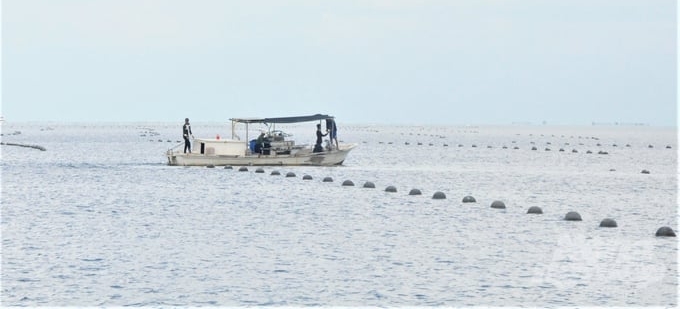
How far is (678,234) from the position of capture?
30.5 metres

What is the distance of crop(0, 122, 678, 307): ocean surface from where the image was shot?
20016 millimetres

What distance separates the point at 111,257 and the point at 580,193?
1078 inches

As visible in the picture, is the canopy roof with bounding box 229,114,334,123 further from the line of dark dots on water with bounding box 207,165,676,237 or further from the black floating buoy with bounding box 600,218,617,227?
the black floating buoy with bounding box 600,218,617,227

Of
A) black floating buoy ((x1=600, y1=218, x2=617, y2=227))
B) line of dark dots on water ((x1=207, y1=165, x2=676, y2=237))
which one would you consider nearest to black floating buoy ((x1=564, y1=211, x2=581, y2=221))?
line of dark dots on water ((x1=207, y1=165, x2=676, y2=237))

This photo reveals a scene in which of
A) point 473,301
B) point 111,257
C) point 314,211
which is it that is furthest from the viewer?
point 314,211

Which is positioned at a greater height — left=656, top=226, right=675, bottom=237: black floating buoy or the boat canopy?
the boat canopy

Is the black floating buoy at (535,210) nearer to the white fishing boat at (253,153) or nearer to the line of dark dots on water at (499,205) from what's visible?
the line of dark dots on water at (499,205)

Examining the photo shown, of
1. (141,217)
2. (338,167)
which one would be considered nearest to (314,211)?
(141,217)

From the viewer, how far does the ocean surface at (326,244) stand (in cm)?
2002

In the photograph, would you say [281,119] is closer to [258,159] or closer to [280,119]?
[280,119]

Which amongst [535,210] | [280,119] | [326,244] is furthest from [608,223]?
[280,119]

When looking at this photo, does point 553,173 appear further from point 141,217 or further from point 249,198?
point 141,217

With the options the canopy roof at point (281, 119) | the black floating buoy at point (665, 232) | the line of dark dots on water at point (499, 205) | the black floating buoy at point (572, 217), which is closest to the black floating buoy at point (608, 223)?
the line of dark dots on water at point (499, 205)

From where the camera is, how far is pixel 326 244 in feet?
89.6
